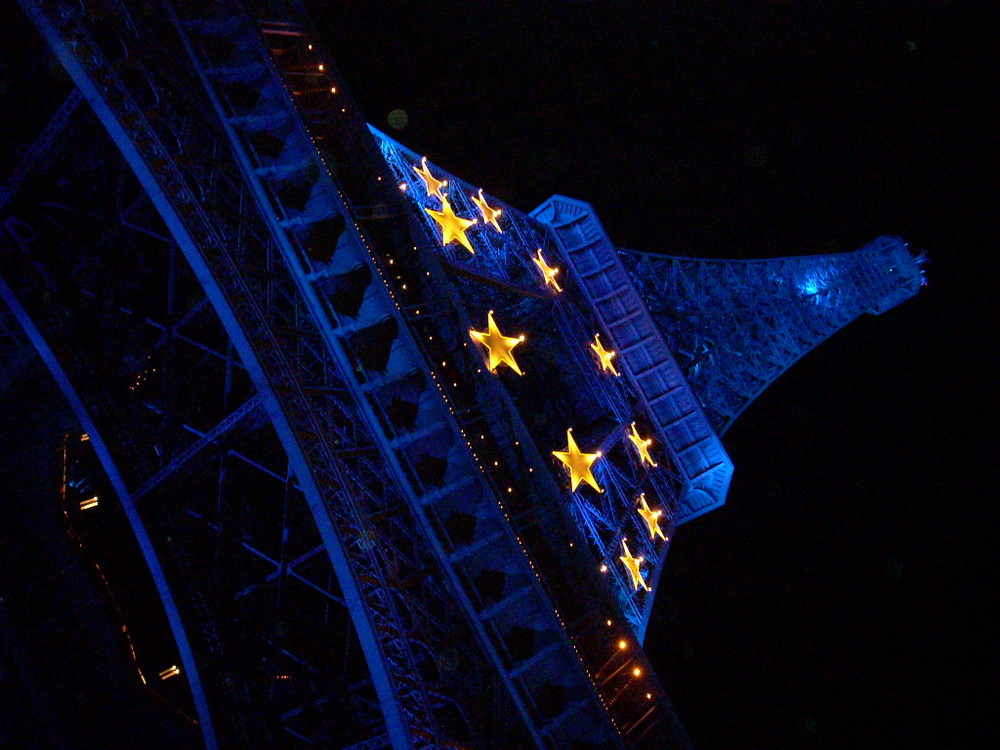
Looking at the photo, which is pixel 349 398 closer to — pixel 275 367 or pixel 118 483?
pixel 275 367

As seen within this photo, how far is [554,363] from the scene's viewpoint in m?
12.7

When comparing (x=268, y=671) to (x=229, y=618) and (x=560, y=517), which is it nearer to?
(x=229, y=618)

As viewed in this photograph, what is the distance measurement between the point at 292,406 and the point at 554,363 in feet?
Answer: 23.3

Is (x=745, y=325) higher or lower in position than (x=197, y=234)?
lower

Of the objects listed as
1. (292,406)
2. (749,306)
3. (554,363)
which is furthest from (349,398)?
(749,306)

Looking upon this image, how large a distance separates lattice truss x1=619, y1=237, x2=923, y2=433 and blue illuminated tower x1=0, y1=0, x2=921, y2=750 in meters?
10.1

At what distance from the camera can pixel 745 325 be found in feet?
61.6

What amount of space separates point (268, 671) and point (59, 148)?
19.8 feet

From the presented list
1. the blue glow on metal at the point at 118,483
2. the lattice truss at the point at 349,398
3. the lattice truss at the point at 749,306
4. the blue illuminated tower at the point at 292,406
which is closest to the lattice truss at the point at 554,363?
the blue illuminated tower at the point at 292,406

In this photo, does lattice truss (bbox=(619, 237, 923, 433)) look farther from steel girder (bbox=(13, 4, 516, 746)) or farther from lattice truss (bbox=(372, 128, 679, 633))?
steel girder (bbox=(13, 4, 516, 746))

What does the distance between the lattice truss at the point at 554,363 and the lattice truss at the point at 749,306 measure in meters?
3.57

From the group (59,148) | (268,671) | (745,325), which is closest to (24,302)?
(59,148)

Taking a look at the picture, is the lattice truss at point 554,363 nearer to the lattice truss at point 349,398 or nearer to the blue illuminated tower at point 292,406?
the blue illuminated tower at point 292,406

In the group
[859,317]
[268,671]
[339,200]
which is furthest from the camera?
[859,317]
